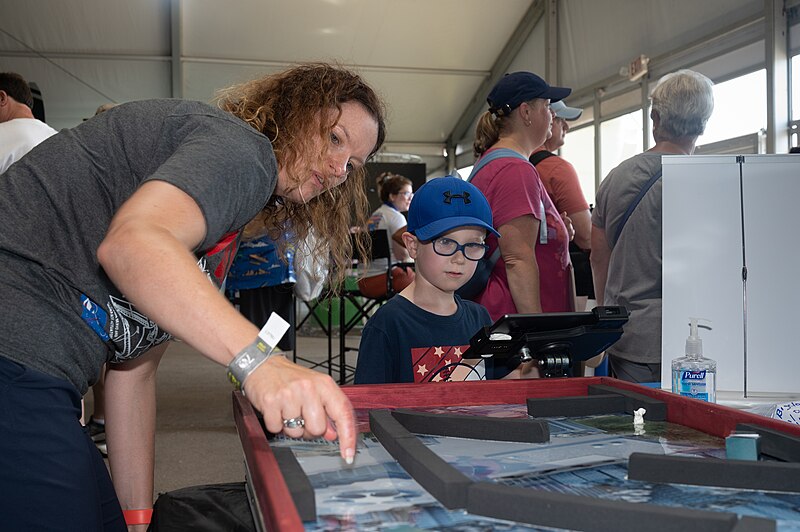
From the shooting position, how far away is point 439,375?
162 centimetres

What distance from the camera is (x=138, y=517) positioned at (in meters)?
1.34

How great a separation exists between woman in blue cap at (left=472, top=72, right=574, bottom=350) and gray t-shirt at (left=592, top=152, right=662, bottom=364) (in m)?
0.18

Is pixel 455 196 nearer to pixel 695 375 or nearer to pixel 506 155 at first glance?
pixel 506 155

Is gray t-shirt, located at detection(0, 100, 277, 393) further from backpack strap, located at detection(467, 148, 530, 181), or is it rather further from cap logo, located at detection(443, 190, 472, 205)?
backpack strap, located at detection(467, 148, 530, 181)

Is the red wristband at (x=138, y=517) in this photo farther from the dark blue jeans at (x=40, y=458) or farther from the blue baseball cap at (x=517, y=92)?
the blue baseball cap at (x=517, y=92)

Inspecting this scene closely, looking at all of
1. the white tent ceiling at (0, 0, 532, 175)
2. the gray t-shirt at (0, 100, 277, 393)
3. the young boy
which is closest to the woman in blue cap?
the young boy

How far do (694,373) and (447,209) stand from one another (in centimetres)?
71

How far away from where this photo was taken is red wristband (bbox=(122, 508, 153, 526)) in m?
1.33

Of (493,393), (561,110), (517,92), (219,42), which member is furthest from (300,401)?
(219,42)

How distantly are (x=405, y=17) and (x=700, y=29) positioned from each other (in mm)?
3638

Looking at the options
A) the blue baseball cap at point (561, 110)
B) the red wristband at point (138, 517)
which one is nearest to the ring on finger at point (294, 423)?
the red wristband at point (138, 517)

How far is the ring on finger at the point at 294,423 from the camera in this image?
→ 0.66 meters

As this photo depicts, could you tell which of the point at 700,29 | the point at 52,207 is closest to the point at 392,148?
the point at 700,29

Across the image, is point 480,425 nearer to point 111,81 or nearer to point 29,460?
point 29,460
